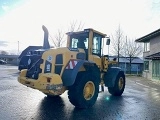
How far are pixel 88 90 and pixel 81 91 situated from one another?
62cm

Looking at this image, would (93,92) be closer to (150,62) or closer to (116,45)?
(150,62)

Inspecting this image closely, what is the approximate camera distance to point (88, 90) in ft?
23.7

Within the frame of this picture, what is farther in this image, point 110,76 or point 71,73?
point 110,76

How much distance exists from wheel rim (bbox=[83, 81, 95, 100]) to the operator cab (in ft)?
4.50

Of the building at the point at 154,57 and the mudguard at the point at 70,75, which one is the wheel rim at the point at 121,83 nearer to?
the mudguard at the point at 70,75

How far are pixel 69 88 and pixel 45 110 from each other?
1098mm

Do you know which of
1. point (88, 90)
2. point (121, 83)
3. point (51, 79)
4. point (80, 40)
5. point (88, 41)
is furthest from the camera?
point (121, 83)

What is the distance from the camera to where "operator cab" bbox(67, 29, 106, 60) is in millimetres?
8086

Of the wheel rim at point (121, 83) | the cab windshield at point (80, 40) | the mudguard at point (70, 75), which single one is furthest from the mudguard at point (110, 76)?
the mudguard at point (70, 75)

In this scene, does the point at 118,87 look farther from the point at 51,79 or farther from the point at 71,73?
the point at 51,79

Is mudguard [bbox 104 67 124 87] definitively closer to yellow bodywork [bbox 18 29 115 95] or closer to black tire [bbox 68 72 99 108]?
yellow bodywork [bbox 18 29 115 95]

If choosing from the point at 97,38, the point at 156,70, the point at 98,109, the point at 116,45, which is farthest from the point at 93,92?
the point at 116,45

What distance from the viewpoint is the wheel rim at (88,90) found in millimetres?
7054

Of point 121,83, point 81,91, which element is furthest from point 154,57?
point 81,91
